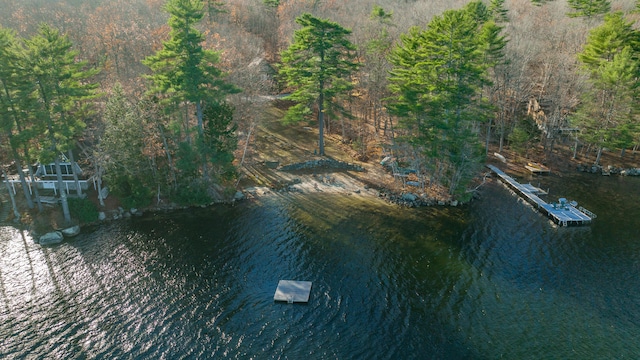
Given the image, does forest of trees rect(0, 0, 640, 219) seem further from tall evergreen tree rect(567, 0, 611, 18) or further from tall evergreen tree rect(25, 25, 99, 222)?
tall evergreen tree rect(567, 0, 611, 18)

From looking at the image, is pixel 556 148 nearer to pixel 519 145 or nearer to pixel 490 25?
pixel 519 145

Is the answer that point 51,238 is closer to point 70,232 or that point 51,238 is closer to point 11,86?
point 70,232

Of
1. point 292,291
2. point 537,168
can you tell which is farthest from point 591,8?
point 292,291

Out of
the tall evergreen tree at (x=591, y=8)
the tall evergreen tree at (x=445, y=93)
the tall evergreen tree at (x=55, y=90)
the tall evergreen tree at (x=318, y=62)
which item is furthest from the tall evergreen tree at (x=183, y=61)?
the tall evergreen tree at (x=591, y=8)

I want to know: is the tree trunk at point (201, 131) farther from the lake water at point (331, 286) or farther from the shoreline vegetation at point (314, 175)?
the lake water at point (331, 286)

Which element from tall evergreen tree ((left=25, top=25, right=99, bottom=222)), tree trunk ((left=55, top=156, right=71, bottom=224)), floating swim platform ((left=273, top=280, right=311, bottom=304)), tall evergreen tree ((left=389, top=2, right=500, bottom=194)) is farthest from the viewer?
tall evergreen tree ((left=389, top=2, right=500, bottom=194))

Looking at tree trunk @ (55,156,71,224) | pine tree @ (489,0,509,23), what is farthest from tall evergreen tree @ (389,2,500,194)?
pine tree @ (489,0,509,23)
